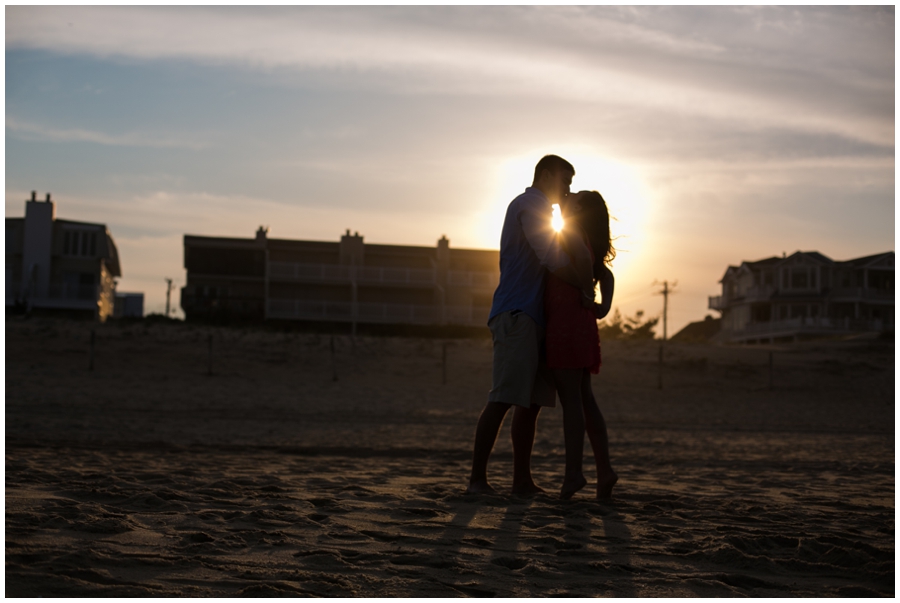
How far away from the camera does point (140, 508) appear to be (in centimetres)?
325

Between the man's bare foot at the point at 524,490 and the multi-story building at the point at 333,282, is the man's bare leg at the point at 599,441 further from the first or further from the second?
the multi-story building at the point at 333,282

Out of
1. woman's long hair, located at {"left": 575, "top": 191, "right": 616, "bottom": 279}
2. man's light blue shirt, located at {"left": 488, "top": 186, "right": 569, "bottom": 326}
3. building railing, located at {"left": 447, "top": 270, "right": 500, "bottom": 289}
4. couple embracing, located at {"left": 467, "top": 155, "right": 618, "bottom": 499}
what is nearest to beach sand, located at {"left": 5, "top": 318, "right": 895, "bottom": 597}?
couple embracing, located at {"left": 467, "top": 155, "right": 618, "bottom": 499}

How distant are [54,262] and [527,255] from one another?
4269cm

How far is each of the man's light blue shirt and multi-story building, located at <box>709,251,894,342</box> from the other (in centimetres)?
4845

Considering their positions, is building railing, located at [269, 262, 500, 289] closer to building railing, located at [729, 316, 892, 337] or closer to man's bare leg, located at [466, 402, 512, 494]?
building railing, located at [729, 316, 892, 337]

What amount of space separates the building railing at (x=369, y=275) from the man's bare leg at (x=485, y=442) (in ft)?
128

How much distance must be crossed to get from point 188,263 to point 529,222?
42538 mm

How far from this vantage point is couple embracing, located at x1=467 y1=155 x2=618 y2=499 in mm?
4051

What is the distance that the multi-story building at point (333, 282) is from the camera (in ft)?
141

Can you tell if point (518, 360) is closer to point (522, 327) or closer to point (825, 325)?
point (522, 327)

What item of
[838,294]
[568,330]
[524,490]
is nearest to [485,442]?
[524,490]

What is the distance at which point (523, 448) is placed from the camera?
13.7 feet

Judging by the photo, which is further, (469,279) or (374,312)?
(469,279)

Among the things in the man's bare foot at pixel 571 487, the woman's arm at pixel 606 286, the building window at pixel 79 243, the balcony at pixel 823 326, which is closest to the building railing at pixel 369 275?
the building window at pixel 79 243
